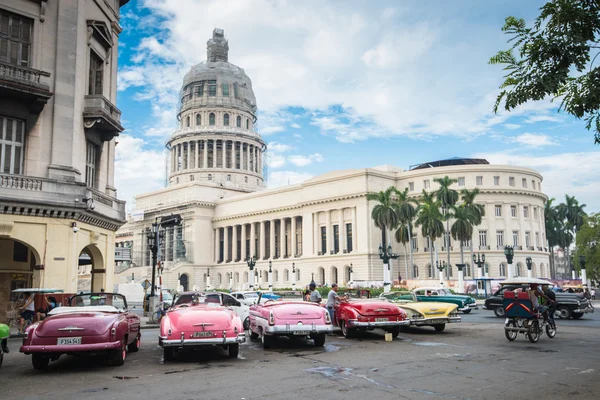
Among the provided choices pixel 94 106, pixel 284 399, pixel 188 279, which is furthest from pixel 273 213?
pixel 284 399

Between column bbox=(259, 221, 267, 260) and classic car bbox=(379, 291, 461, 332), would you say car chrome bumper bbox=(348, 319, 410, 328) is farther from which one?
column bbox=(259, 221, 267, 260)

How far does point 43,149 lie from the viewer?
21.5 meters

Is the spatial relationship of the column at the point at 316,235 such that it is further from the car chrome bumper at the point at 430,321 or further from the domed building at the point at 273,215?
the car chrome bumper at the point at 430,321

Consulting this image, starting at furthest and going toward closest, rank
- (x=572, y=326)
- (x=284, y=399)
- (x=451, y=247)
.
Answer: (x=451, y=247) → (x=572, y=326) → (x=284, y=399)

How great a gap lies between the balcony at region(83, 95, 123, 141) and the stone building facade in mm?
40

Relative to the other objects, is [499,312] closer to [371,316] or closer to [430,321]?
[430,321]

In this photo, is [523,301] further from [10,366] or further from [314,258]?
[314,258]

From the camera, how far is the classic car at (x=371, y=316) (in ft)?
51.2

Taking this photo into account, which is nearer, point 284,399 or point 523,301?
point 284,399

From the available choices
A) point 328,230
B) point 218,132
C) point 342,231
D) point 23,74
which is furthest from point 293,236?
point 23,74

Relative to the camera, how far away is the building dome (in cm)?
11056

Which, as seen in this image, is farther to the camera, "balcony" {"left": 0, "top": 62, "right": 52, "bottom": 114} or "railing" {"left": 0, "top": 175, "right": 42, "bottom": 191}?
"balcony" {"left": 0, "top": 62, "right": 52, "bottom": 114}

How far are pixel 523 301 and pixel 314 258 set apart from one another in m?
64.4

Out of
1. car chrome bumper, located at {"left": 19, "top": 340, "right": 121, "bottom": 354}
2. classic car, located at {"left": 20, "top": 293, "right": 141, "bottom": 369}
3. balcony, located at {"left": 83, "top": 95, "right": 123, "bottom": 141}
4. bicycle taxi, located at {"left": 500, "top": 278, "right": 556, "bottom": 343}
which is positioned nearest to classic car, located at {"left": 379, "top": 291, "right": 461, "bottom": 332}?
bicycle taxi, located at {"left": 500, "top": 278, "right": 556, "bottom": 343}
